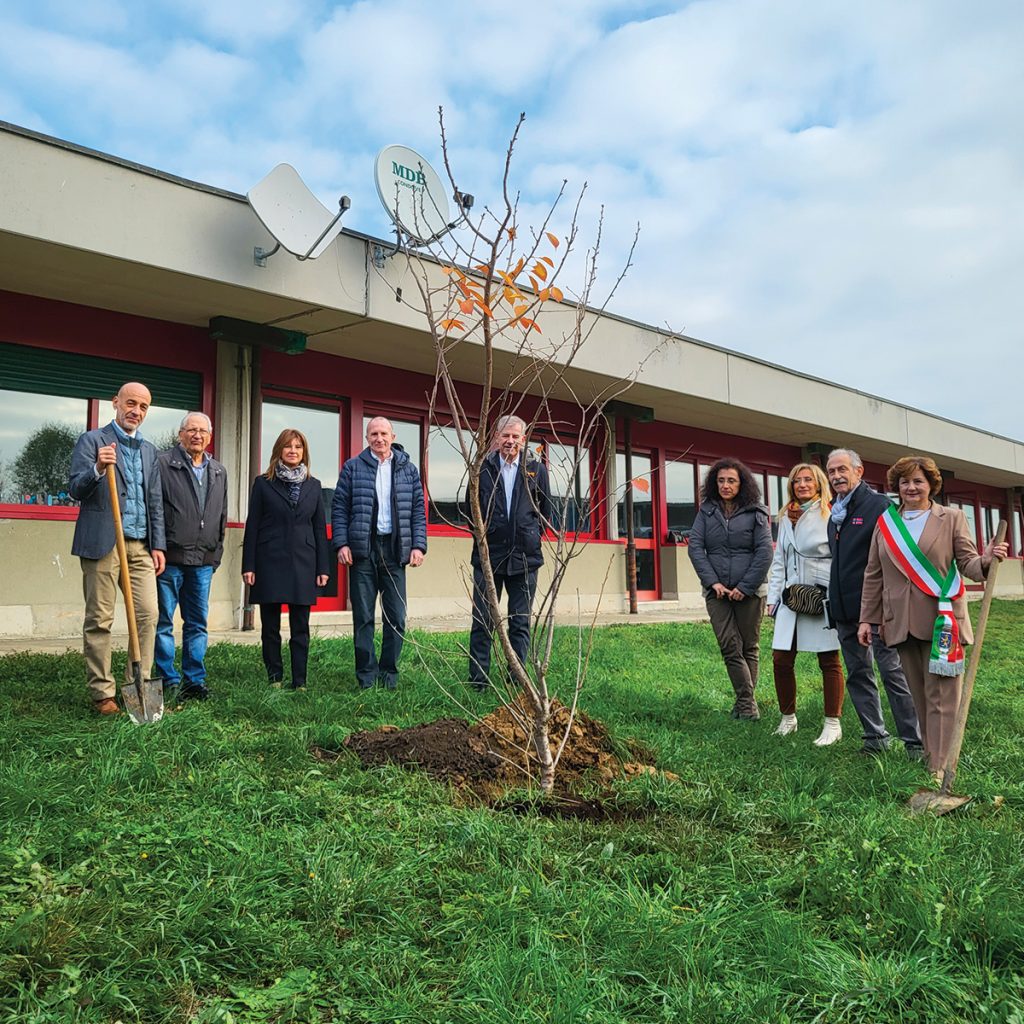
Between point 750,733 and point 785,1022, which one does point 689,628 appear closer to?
point 750,733

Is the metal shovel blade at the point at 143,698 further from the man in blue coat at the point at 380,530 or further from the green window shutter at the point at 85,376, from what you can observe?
the green window shutter at the point at 85,376

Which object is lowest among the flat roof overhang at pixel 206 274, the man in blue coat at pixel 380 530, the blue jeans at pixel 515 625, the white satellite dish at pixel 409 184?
the blue jeans at pixel 515 625

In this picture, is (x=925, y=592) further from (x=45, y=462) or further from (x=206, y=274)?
(x=45, y=462)

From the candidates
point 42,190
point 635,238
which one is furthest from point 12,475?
point 635,238

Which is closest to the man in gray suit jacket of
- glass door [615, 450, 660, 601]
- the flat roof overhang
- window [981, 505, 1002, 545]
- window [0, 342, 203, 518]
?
the flat roof overhang

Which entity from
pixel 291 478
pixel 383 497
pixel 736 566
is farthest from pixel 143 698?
pixel 736 566

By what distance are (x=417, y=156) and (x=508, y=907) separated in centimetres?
864

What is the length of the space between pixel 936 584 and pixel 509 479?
9.38 feet

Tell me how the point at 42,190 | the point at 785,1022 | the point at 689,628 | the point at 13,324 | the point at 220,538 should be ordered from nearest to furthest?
the point at 785,1022 → the point at 220,538 → the point at 42,190 → the point at 13,324 → the point at 689,628

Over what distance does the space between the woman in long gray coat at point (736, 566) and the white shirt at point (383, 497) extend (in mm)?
2139

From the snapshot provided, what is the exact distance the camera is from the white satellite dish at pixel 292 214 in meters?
8.52

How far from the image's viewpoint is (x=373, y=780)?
12.8 ft

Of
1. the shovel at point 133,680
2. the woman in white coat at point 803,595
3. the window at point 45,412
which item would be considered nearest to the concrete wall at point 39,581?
the window at point 45,412

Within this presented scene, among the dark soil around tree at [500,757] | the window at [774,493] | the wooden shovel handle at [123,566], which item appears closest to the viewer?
the dark soil around tree at [500,757]
